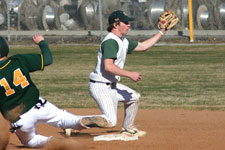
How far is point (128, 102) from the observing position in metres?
7.22

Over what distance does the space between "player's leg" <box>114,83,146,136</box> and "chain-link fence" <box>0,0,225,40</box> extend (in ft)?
50.1

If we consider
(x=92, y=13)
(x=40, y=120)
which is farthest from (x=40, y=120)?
(x=92, y=13)

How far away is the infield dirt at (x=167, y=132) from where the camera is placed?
6.66 metres

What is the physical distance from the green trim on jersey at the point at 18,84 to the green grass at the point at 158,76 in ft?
15.8

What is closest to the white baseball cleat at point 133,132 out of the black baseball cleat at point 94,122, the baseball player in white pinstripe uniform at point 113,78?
the baseball player in white pinstripe uniform at point 113,78

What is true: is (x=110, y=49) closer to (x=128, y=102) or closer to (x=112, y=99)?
(x=112, y=99)

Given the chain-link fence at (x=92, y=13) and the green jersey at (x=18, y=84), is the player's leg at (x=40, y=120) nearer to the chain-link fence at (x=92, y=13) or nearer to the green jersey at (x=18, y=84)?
the green jersey at (x=18, y=84)

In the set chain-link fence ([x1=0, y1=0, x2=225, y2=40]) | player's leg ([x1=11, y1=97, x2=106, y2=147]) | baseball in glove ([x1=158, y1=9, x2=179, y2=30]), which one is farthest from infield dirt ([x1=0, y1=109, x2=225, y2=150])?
chain-link fence ([x1=0, y1=0, x2=225, y2=40])

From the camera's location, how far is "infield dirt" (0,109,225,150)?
666cm

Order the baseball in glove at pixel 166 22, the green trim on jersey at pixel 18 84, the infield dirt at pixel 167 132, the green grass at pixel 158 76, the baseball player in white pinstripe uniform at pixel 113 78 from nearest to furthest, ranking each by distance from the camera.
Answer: the green trim on jersey at pixel 18 84
the infield dirt at pixel 167 132
the baseball player in white pinstripe uniform at pixel 113 78
the baseball in glove at pixel 166 22
the green grass at pixel 158 76

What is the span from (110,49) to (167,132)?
5.36 feet

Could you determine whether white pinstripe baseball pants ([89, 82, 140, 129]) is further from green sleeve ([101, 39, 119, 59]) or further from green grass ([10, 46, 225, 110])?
green grass ([10, 46, 225, 110])

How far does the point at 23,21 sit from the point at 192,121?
19.5m

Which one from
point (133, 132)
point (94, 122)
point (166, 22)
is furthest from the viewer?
point (166, 22)
